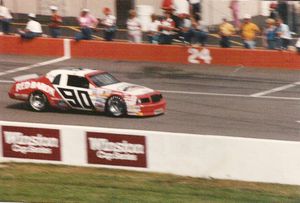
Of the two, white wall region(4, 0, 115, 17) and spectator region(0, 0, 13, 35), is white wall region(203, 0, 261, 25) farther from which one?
spectator region(0, 0, 13, 35)

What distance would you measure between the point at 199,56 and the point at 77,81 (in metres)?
6.66

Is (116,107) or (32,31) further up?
(32,31)

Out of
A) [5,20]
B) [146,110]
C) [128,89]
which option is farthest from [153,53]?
[146,110]

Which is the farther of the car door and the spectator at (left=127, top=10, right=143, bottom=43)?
the spectator at (left=127, top=10, right=143, bottom=43)

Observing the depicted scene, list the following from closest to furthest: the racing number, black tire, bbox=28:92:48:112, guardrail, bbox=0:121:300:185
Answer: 1. guardrail, bbox=0:121:300:185
2. the racing number
3. black tire, bbox=28:92:48:112

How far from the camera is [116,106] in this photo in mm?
19422

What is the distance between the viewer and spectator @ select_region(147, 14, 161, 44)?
85.3ft

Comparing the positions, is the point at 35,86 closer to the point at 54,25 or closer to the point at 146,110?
the point at 146,110

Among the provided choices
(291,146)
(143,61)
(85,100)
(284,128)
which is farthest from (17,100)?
(291,146)

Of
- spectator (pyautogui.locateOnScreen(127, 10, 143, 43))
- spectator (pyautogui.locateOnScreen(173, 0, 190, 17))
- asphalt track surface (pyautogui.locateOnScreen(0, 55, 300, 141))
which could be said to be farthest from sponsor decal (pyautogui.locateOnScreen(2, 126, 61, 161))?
spectator (pyautogui.locateOnScreen(173, 0, 190, 17))

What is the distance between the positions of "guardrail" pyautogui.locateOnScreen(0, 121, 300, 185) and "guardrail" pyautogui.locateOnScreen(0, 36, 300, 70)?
11.3 meters

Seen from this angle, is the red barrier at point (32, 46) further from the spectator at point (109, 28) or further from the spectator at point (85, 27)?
the spectator at point (109, 28)

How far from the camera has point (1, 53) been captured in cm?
2744

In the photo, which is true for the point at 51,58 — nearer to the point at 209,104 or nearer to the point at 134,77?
the point at 134,77
